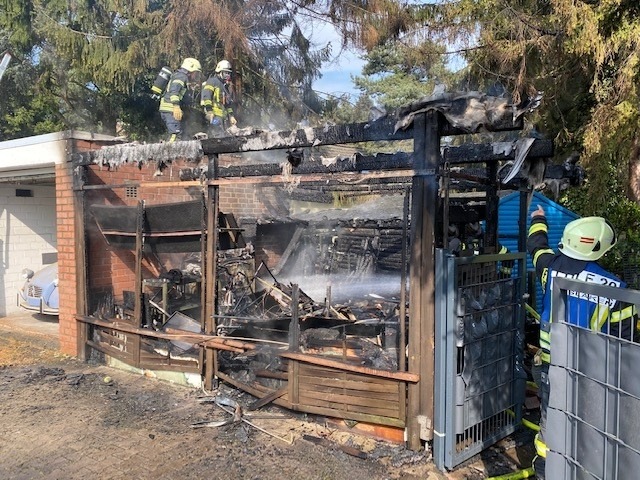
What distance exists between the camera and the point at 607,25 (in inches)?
234

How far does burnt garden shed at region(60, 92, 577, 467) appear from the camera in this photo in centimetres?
405

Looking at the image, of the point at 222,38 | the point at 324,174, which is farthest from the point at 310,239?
the point at 222,38

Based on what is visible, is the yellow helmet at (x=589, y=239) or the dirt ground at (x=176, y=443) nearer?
the yellow helmet at (x=589, y=239)

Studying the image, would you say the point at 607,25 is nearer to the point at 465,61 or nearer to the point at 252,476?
the point at 465,61

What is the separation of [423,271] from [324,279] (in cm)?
521

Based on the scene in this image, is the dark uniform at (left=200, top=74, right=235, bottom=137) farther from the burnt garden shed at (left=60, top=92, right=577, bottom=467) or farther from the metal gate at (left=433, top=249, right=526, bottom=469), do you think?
the metal gate at (left=433, top=249, right=526, bottom=469)

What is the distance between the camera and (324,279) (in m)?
9.24

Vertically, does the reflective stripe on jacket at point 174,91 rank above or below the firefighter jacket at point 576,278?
above

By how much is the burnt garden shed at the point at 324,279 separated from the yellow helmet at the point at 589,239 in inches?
26.1

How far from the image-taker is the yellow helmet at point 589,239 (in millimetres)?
3342

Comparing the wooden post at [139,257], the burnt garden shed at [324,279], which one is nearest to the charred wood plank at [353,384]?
the burnt garden shed at [324,279]

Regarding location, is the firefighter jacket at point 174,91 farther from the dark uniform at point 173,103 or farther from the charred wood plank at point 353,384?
the charred wood plank at point 353,384

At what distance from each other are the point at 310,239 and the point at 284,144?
4.66 meters

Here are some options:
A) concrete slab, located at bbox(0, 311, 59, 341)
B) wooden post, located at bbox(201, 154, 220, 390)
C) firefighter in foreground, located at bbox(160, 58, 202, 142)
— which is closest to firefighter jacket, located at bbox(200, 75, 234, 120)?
firefighter in foreground, located at bbox(160, 58, 202, 142)
